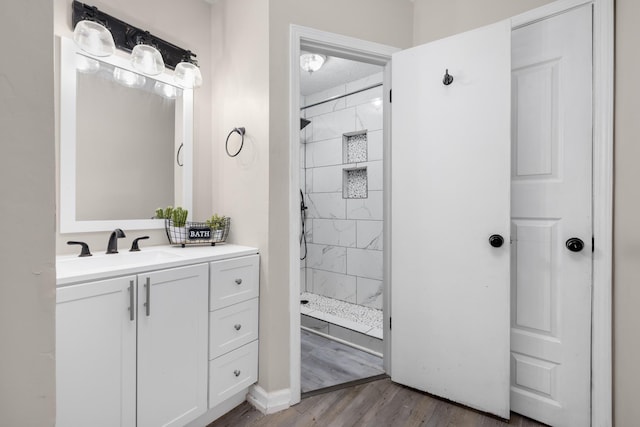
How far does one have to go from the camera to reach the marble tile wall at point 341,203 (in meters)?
3.17

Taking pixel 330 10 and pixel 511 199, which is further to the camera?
pixel 330 10

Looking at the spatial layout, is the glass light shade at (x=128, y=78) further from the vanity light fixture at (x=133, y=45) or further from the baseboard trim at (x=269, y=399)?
the baseboard trim at (x=269, y=399)

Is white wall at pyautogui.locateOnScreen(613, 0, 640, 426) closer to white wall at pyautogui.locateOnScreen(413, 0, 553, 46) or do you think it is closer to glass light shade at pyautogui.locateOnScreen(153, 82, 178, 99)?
white wall at pyautogui.locateOnScreen(413, 0, 553, 46)

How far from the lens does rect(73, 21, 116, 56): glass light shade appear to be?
1.45 meters

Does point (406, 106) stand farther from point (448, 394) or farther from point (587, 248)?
point (448, 394)

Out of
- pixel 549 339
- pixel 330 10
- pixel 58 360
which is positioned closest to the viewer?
pixel 58 360

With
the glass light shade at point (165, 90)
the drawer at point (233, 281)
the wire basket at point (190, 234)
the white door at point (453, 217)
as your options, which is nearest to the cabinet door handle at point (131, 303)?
the drawer at point (233, 281)

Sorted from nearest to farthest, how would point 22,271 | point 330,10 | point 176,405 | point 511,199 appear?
1. point 22,271
2. point 176,405
3. point 511,199
4. point 330,10

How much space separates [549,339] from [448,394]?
2.04ft

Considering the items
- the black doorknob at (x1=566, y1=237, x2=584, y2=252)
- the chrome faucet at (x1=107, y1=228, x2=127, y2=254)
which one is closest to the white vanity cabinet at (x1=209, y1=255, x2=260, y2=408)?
the chrome faucet at (x1=107, y1=228, x2=127, y2=254)

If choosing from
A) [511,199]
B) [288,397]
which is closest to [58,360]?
[288,397]

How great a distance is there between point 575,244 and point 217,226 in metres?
1.93

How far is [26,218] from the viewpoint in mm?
369

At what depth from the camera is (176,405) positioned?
1349 millimetres
